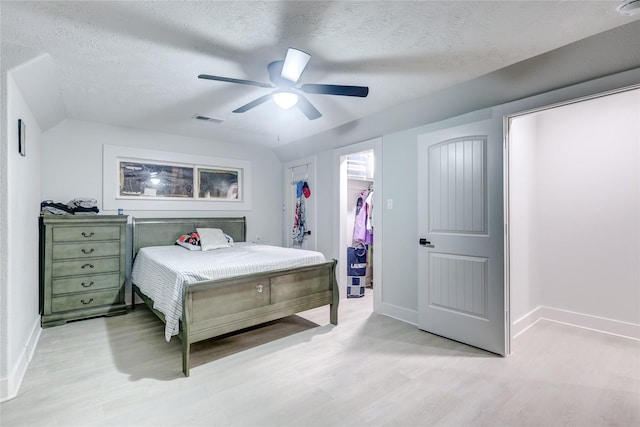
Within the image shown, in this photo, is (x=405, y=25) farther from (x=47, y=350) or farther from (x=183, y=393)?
(x=47, y=350)

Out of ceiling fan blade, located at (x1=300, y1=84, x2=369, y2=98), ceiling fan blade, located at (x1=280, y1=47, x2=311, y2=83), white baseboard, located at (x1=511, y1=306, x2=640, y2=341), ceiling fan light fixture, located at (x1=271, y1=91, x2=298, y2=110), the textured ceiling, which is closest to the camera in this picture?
the textured ceiling

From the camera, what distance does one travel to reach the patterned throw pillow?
4.03 m

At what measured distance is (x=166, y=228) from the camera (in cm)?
439

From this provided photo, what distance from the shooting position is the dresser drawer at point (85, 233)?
3371 millimetres

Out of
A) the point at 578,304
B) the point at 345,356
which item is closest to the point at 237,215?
the point at 345,356

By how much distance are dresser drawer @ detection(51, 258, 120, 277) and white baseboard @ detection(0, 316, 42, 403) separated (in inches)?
26.7

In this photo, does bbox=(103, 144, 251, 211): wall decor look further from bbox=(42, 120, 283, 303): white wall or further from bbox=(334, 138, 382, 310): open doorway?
bbox=(334, 138, 382, 310): open doorway

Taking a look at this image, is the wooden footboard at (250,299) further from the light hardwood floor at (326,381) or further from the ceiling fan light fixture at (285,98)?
the ceiling fan light fixture at (285,98)

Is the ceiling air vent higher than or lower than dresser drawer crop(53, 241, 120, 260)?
higher

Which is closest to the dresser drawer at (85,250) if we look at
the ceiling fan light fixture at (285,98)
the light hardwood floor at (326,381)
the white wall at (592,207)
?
the light hardwood floor at (326,381)

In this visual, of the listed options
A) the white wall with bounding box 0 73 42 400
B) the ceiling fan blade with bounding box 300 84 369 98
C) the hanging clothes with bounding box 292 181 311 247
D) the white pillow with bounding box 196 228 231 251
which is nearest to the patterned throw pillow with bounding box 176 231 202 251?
the white pillow with bounding box 196 228 231 251

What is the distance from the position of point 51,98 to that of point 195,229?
2.26 meters

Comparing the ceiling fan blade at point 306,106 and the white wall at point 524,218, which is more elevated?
the ceiling fan blade at point 306,106

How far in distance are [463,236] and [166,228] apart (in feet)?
12.8
